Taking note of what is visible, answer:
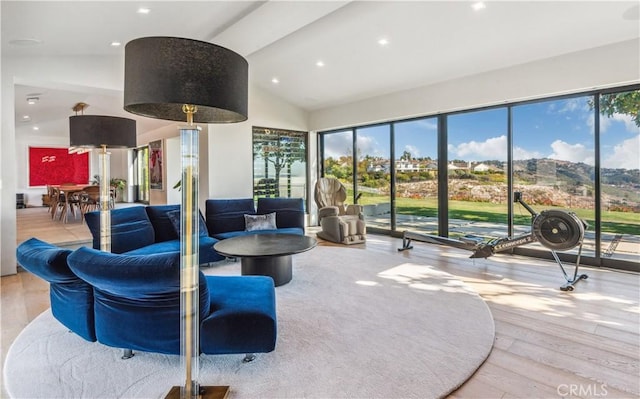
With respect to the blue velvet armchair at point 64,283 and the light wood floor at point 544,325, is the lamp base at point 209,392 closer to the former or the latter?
the blue velvet armchair at point 64,283

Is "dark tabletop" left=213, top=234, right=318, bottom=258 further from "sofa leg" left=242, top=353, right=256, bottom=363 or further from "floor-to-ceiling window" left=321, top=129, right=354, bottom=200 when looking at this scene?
"floor-to-ceiling window" left=321, top=129, right=354, bottom=200

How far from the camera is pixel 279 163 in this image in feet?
25.1

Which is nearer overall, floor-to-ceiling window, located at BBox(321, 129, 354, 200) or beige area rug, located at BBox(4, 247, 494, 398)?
beige area rug, located at BBox(4, 247, 494, 398)

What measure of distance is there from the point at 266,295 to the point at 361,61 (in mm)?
4303

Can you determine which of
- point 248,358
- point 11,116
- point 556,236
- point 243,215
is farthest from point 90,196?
point 556,236

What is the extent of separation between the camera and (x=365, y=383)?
203 cm

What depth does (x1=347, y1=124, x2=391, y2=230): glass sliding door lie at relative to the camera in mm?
6996

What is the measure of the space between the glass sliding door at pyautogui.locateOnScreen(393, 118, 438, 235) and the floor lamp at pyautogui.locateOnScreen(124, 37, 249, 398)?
5.07m

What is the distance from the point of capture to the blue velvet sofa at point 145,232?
155 inches

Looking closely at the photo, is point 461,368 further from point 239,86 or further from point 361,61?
point 361,61

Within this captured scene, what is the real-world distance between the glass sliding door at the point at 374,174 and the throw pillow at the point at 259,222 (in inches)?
91.4

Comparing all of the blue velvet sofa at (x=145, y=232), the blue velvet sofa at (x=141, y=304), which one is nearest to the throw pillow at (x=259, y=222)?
the blue velvet sofa at (x=145, y=232)

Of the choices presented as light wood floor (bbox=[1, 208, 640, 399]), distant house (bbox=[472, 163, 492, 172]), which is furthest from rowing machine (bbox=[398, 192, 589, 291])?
distant house (bbox=[472, 163, 492, 172])

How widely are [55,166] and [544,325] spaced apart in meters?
15.2
